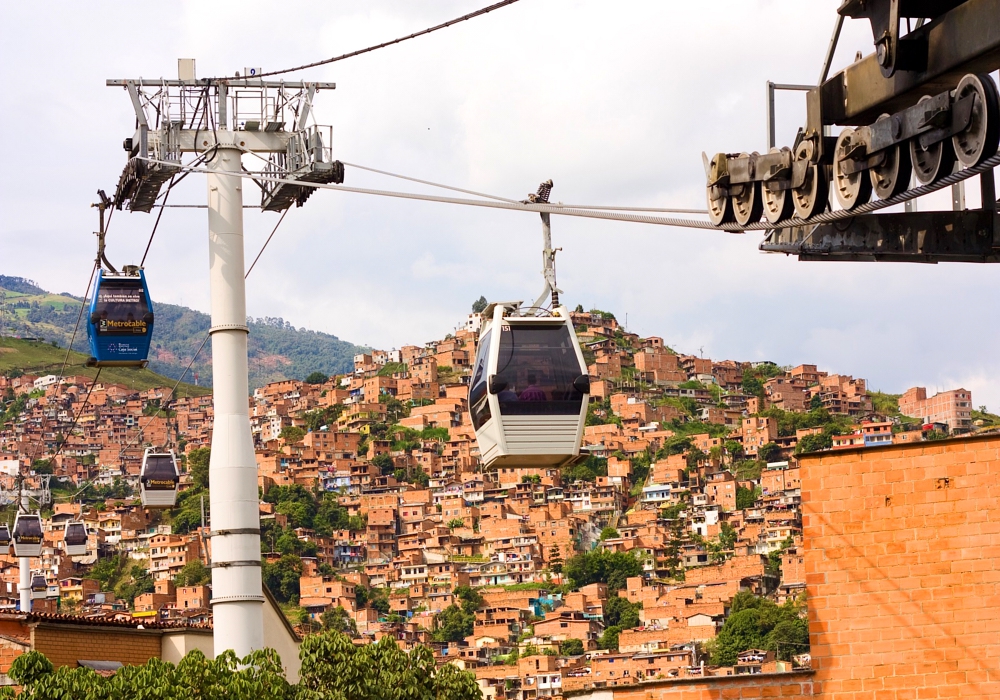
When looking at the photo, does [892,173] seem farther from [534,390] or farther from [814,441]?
[814,441]

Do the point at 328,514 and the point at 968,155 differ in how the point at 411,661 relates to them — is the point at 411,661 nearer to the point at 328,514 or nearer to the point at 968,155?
the point at 968,155

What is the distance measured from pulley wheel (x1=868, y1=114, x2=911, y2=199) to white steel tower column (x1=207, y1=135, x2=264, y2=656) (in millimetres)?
6633

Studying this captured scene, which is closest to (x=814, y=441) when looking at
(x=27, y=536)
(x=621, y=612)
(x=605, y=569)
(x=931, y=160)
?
(x=605, y=569)

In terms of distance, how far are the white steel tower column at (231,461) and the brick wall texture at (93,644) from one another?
805 cm

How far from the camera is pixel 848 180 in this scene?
780 cm

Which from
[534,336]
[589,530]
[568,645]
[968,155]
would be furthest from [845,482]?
[589,530]

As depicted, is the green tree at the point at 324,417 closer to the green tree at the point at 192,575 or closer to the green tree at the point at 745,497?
the green tree at the point at 745,497

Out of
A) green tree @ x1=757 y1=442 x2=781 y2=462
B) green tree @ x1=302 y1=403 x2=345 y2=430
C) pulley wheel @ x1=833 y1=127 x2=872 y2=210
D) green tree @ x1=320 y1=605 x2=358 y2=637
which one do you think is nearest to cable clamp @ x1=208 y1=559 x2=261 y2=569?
pulley wheel @ x1=833 y1=127 x2=872 y2=210

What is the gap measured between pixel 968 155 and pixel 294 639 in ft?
58.7

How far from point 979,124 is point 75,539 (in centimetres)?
2677

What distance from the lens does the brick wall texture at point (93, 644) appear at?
2025 centimetres

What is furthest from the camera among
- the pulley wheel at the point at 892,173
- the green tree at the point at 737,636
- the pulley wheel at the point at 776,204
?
the green tree at the point at 737,636

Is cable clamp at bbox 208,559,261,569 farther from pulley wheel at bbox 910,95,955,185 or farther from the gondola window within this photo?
pulley wheel at bbox 910,95,955,185

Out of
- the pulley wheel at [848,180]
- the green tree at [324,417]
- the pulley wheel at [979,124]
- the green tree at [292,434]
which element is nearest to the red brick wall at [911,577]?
the pulley wheel at [848,180]
